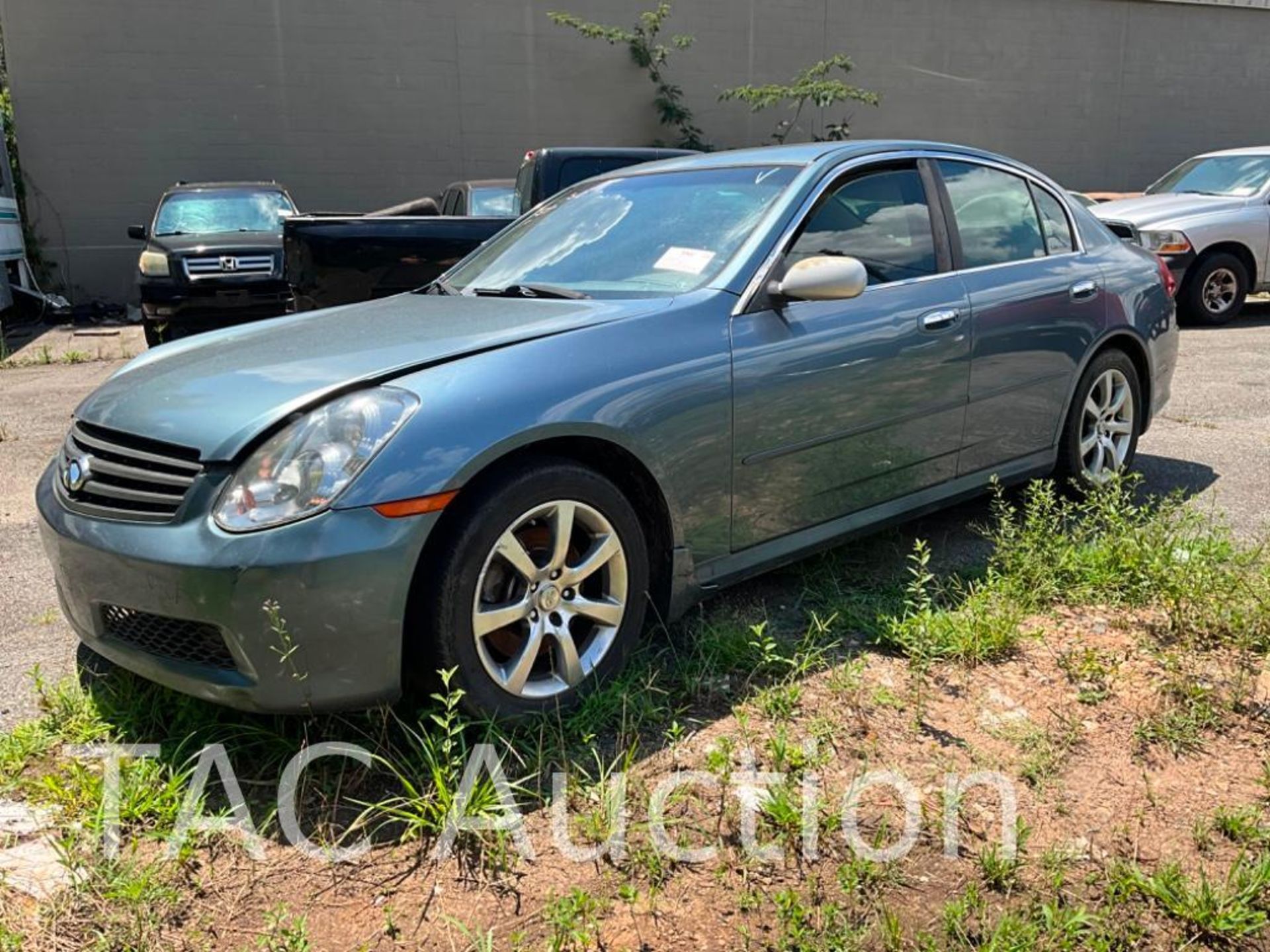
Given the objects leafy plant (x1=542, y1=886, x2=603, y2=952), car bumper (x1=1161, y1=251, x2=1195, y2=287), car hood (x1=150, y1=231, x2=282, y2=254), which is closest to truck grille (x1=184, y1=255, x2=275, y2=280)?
car hood (x1=150, y1=231, x2=282, y2=254)

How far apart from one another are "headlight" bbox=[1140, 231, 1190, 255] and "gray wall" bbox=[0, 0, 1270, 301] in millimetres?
8276

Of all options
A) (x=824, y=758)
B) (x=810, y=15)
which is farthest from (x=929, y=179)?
(x=810, y=15)

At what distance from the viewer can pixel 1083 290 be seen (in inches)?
176

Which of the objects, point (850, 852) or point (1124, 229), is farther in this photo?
point (1124, 229)

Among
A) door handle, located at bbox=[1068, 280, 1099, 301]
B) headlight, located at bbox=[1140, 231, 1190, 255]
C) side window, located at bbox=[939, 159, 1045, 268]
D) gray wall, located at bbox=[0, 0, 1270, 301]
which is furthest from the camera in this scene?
gray wall, located at bbox=[0, 0, 1270, 301]

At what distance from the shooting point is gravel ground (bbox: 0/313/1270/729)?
141 inches

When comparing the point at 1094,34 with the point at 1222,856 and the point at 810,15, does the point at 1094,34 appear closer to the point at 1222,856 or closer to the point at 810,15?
the point at 810,15

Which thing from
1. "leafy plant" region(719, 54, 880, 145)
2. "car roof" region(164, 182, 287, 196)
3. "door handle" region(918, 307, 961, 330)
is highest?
"leafy plant" region(719, 54, 880, 145)

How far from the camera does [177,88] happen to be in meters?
14.2

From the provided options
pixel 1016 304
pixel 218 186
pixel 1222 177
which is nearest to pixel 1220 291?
pixel 1222 177

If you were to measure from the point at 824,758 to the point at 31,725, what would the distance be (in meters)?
2.18

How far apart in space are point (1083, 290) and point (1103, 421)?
63cm

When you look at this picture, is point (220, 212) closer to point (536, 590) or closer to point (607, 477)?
point (607, 477)

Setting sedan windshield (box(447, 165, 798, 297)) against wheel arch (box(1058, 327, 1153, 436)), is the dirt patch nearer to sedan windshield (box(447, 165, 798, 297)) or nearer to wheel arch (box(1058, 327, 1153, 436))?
sedan windshield (box(447, 165, 798, 297))
